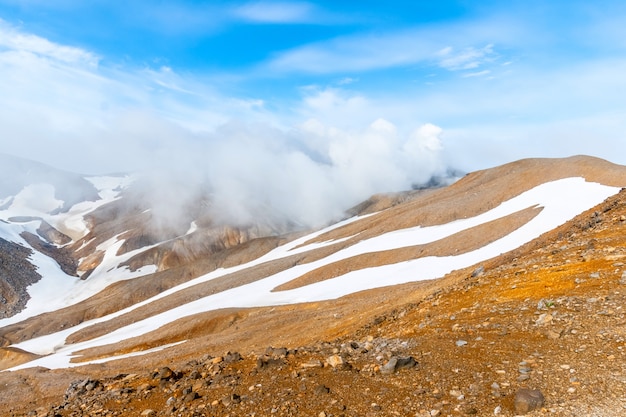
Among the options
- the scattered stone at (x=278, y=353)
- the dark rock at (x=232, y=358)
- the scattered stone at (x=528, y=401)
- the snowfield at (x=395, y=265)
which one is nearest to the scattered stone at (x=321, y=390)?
the scattered stone at (x=278, y=353)

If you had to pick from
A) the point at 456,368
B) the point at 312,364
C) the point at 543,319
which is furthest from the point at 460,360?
the point at 312,364

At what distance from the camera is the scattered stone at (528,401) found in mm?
9086

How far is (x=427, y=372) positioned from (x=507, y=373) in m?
1.87

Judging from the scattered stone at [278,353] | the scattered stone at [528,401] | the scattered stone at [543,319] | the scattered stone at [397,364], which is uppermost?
the scattered stone at [278,353]

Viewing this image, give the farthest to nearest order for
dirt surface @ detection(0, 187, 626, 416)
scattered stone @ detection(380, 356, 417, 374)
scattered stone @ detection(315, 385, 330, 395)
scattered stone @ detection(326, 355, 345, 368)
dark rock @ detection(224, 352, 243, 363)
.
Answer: dark rock @ detection(224, 352, 243, 363)
scattered stone @ detection(326, 355, 345, 368)
scattered stone @ detection(380, 356, 417, 374)
scattered stone @ detection(315, 385, 330, 395)
dirt surface @ detection(0, 187, 626, 416)

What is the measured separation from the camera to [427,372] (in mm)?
11117

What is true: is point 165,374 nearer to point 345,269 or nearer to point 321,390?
point 321,390

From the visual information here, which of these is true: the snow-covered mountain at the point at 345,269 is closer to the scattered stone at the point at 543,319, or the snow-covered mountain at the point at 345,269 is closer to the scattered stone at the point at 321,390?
the scattered stone at the point at 543,319

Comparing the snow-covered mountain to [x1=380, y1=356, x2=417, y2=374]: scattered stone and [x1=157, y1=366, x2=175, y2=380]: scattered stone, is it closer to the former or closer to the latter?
[x1=380, y1=356, x2=417, y2=374]: scattered stone

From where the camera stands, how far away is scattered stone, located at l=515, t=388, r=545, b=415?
9.09 metres

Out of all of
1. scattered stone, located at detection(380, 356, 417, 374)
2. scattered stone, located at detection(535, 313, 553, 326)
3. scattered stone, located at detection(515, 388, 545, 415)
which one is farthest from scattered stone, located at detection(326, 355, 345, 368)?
scattered stone, located at detection(535, 313, 553, 326)

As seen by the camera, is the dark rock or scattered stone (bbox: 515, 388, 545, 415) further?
the dark rock

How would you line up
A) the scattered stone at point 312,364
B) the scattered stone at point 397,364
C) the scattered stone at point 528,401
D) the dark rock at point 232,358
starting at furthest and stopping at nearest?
1. the dark rock at point 232,358
2. the scattered stone at point 312,364
3. the scattered stone at point 397,364
4. the scattered stone at point 528,401

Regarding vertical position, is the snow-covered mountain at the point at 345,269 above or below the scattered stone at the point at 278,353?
below
